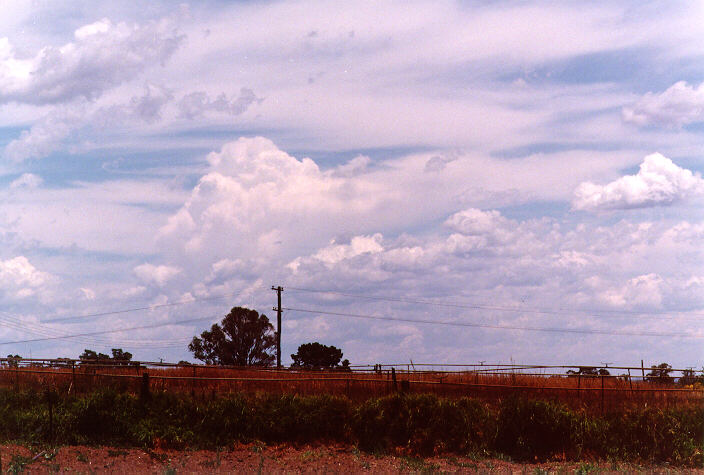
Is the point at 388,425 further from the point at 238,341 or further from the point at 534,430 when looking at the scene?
the point at 238,341

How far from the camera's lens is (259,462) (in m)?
24.2

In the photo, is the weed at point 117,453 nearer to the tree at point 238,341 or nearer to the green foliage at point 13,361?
the green foliage at point 13,361

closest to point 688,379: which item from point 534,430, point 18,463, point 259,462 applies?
point 534,430

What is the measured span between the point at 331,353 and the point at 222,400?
4577 centimetres

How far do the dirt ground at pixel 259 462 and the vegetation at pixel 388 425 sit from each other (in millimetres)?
666

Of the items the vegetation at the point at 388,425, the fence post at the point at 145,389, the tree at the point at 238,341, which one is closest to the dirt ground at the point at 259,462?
the vegetation at the point at 388,425

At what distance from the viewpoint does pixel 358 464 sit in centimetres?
2384

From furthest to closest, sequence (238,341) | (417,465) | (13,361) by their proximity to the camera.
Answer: (238,341) < (13,361) < (417,465)

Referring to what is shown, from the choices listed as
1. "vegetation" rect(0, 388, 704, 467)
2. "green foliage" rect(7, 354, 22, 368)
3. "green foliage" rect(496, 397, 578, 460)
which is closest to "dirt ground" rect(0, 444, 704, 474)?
"vegetation" rect(0, 388, 704, 467)

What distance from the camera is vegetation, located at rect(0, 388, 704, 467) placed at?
2510 centimetres

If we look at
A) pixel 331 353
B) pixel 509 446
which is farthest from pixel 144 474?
pixel 331 353

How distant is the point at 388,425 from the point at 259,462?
4545mm

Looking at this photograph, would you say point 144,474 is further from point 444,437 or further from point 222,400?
point 444,437

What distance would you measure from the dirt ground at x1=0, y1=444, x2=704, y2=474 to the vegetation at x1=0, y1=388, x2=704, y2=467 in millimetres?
666
